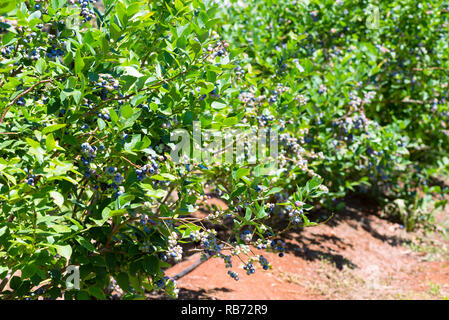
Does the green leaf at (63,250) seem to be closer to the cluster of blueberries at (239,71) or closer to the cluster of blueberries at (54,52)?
the cluster of blueberries at (54,52)

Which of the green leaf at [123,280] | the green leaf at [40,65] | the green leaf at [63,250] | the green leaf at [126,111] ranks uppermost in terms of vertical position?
the green leaf at [40,65]

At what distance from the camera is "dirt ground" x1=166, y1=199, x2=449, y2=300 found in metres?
4.34

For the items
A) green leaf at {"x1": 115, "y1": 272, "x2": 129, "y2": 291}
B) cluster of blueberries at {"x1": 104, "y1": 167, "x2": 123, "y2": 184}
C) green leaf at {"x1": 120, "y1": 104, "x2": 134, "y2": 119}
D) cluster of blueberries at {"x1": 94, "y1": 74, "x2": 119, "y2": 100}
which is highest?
cluster of blueberries at {"x1": 94, "y1": 74, "x2": 119, "y2": 100}

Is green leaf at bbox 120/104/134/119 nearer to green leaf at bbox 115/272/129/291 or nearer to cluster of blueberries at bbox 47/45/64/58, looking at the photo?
cluster of blueberries at bbox 47/45/64/58

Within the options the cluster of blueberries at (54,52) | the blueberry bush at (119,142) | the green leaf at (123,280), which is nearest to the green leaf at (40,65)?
the blueberry bush at (119,142)

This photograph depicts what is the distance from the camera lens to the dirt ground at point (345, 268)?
14.2ft

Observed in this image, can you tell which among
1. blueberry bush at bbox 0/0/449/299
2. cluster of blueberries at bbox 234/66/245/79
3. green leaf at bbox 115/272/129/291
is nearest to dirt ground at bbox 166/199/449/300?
blueberry bush at bbox 0/0/449/299

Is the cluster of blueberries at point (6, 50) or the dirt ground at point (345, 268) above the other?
the cluster of blueberries at point (6, 50)

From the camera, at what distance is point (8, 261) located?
230 centimetres

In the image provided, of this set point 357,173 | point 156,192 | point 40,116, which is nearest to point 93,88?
point 40,116

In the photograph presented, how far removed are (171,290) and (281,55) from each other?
7.14ft

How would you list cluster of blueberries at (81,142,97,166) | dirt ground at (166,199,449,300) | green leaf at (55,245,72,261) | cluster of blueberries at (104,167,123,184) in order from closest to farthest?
green leaf at (55,245,72,261) → cluster of blueberries at (81,142,97,166) → cluster of blueberries at (104,167,123,184) → dirt ground at (166,199,449,300)

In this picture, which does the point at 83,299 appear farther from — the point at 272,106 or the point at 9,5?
the point at 272,106
